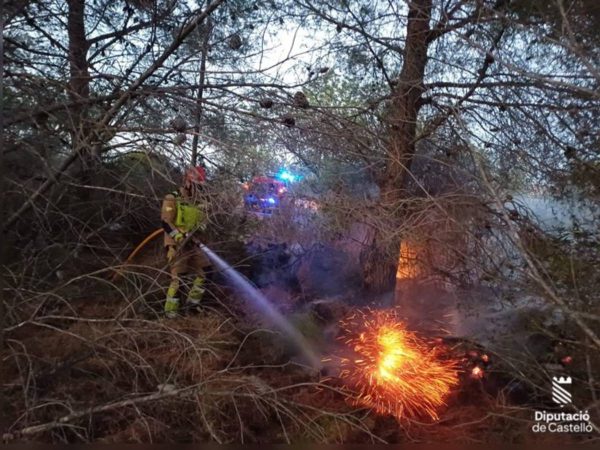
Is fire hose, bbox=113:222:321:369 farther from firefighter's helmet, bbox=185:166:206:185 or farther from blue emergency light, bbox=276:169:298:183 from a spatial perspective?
blue emergency light, bbox=276:169:298:183

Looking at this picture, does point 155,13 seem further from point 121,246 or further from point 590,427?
point 590,427

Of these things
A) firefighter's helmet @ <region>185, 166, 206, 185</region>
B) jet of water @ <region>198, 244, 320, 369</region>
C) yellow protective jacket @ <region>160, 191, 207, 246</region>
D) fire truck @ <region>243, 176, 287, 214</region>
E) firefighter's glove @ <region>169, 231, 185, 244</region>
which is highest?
firefighter's helmet @ <region>185, 166, 206, 185</region>

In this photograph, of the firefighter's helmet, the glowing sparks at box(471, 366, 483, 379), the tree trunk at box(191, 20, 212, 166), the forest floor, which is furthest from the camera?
the tree trunk at box(191, 20, 212, 166)

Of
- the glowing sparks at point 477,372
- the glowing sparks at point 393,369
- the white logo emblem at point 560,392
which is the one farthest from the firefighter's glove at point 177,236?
the white logo emblem at point 560,392

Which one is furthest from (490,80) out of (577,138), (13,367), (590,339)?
(13,367)

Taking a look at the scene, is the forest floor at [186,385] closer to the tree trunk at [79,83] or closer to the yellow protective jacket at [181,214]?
the yellow protective jacket at [181,214]

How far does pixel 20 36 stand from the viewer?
5.20 ft

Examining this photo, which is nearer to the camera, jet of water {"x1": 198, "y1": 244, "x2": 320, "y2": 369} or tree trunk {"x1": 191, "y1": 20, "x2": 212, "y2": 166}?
jet of water {"x1": 198, "y1": 244, "x2": 320, "y2": 369}

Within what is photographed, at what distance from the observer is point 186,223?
4.68 ft

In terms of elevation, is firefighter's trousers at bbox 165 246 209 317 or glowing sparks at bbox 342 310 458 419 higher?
firefighter's trousers at bbox 165 246 209 317

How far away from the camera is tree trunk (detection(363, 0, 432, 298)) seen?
4.94ft

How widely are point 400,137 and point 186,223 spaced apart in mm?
757

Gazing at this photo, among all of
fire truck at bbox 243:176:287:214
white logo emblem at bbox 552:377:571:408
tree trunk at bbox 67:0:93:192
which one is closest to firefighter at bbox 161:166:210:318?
fire truck at bbox 243:176:287:214

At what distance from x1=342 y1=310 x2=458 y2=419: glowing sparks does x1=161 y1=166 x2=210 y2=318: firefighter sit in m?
0.47
